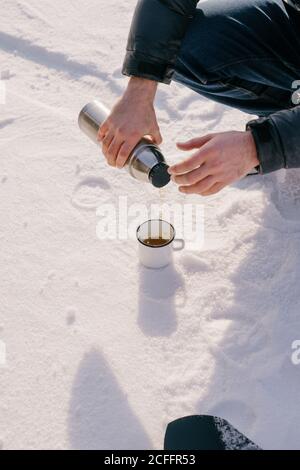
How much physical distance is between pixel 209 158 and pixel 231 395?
0.63m

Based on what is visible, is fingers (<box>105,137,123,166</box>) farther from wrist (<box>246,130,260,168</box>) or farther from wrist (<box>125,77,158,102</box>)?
wrist (<box>246,130,260,168</box>)

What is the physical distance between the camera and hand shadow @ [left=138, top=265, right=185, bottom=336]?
157cm

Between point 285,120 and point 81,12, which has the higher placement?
point 285,120

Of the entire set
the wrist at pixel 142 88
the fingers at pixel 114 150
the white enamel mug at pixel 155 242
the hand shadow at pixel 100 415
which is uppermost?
the wrist at pixel 142 88

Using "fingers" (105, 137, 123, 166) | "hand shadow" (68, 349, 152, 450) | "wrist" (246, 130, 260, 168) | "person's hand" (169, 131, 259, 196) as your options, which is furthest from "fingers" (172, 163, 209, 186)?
"hand shadow" (68, 349, 152, 450)

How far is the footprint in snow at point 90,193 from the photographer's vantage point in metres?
1.91

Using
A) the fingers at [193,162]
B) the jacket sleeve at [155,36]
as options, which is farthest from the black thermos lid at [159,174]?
the jacket sleeve at [155,36]

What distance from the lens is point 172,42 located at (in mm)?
1639

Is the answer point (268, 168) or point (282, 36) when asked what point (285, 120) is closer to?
point (268, 168)

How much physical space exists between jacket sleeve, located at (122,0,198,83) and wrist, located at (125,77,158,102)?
0.02 m

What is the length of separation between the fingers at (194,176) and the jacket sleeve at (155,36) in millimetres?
409

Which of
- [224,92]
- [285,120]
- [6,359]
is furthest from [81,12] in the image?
[6,359]

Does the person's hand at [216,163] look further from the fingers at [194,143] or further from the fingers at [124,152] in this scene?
Answer: the fingers at [124,152]
